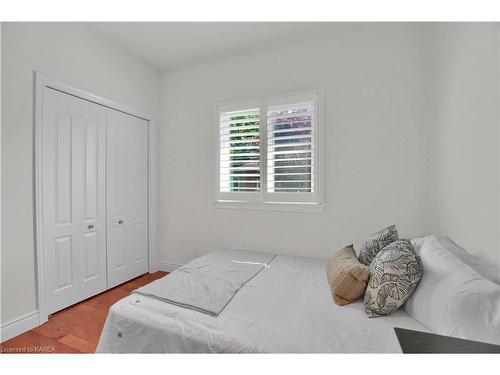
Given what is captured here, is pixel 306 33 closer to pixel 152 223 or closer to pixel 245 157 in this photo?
pixel 245 157

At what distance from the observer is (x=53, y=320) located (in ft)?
6.53

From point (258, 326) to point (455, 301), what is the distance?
2.81 feet

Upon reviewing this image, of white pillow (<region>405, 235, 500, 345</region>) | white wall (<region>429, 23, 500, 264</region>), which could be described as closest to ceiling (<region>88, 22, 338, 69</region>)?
white wall (<region>429, 23, 500, 264</region>)

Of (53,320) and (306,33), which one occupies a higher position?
(306,33)

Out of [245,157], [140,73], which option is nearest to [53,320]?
[245,157]

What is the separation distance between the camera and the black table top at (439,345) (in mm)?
701

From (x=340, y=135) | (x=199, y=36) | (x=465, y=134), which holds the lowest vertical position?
(x=465, y=134)

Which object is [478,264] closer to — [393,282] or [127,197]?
[393,282]

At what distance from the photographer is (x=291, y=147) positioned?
249 centimetres

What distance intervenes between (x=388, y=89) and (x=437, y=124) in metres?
0.55

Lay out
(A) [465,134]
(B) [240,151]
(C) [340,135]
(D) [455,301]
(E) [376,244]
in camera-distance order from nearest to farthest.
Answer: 1. (D) [455,301]
2. (A) [465,134]
3. (E) [376,244]
4. (C) [340,135]
5. (B) [240,151]

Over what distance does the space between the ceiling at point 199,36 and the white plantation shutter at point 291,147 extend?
0.70 m

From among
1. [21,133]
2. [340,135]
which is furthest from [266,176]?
[21,133]

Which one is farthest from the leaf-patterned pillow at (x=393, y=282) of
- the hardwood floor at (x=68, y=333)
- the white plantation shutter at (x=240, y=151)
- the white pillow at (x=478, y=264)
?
the hardwood floor at (x=68, y=333)
